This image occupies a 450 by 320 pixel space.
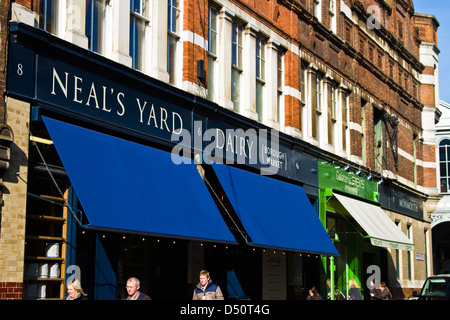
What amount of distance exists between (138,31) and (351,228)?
1428cm

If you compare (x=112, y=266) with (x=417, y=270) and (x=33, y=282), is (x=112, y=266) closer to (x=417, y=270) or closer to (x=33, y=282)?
(x=33, y=282)

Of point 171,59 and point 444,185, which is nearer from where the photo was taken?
point 171,59

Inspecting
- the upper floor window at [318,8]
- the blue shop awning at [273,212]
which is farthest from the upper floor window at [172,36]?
the upper floor window at [318,8]

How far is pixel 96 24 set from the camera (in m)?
15.3

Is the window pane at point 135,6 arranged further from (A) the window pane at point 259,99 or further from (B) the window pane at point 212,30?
(A) the window pane at point 259,99

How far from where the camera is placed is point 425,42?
41562 millimetres

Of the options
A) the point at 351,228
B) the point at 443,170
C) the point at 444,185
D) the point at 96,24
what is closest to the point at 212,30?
the point at 96,24

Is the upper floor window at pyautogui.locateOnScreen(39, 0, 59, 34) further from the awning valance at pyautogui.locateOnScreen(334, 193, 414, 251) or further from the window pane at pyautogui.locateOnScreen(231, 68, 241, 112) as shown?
the awning valance at pyautogui.locateOnScreen(334, 193, 414, 251)

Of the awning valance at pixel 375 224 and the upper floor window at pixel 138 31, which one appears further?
the awning valance at pixel 375 224

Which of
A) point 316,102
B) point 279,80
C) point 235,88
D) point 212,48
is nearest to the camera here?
point 212,48

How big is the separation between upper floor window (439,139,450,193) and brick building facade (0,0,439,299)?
373 inches

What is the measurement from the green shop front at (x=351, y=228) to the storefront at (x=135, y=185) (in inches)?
154

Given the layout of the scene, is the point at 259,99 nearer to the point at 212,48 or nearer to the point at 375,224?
the point at 212,48

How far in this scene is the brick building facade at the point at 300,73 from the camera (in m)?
13.4
